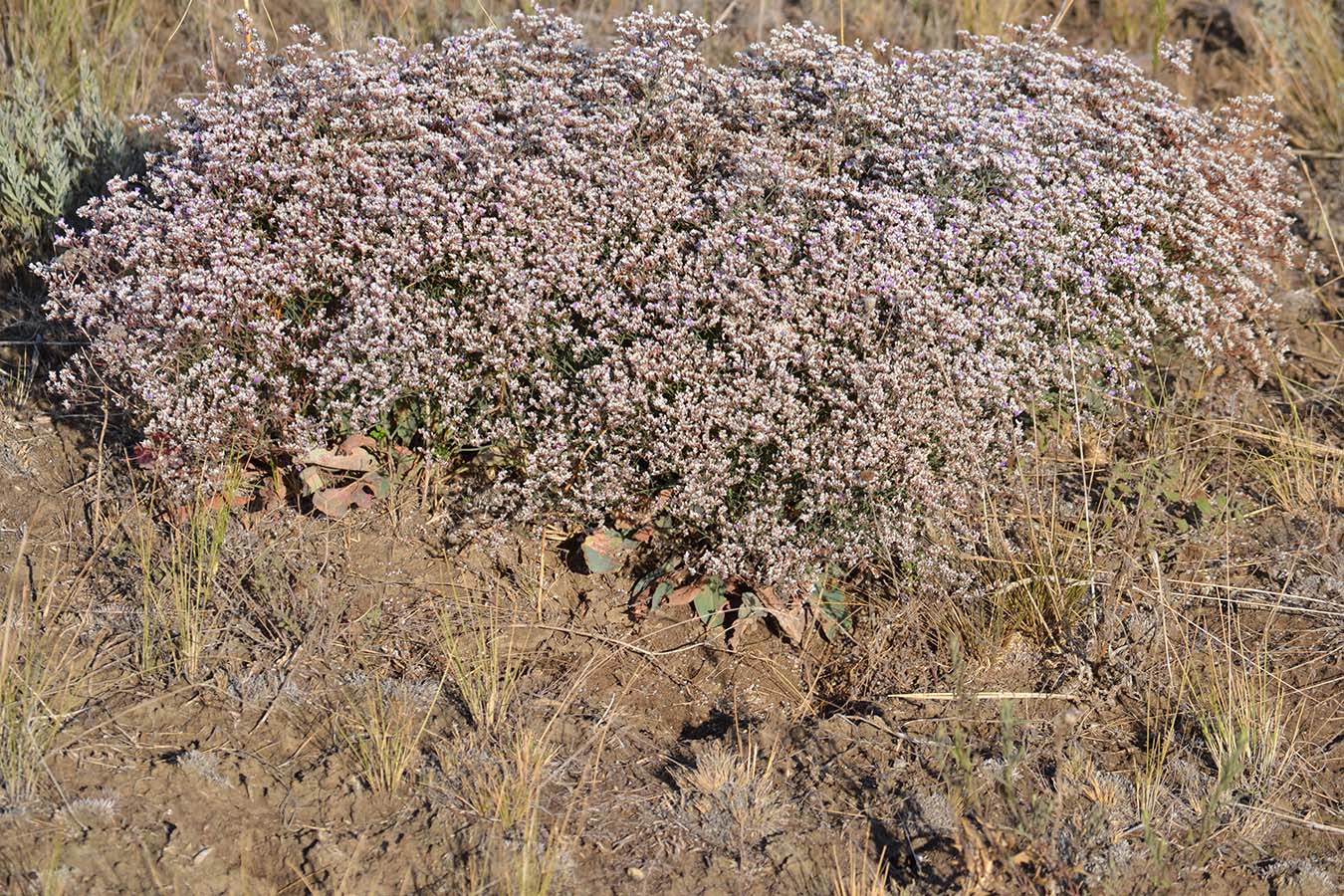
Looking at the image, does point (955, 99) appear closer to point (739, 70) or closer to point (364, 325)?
point (739, 70)

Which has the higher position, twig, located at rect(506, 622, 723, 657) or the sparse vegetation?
the sparse vegetation

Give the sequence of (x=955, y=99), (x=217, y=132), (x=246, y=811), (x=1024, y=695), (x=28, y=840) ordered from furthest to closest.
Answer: (x=955, y=99), (x=217, y=132), (x=1024, y=695), (x=246, y=811), (x=28, y=840)

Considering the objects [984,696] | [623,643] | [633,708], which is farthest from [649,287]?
[984,696]

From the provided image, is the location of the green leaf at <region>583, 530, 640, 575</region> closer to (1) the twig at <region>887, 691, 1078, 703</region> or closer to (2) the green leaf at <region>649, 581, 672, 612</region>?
(2) the green leaf at <region>649, 581, 672, 612</region>

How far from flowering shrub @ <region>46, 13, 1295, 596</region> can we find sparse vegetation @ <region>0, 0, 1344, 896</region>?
0.11m

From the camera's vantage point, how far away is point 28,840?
104 inches

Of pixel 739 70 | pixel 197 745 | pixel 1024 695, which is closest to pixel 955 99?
pixel 739 70

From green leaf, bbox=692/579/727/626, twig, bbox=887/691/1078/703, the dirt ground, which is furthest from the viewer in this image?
green leaf, bbox=692/579/727/626

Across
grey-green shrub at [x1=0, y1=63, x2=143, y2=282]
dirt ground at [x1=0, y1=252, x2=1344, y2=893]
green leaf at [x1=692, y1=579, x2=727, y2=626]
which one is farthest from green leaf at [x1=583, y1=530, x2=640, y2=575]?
grey-green shrub at [x1=0, y1=63, x2=143, y2=282]

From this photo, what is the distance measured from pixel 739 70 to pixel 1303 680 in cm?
281

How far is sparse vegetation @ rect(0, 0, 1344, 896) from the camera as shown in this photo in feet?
9.32

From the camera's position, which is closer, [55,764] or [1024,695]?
[55,764]

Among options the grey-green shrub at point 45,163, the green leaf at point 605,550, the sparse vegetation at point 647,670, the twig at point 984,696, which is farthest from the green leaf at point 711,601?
the grey-green shrub at point 45,163

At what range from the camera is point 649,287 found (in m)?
3.60
